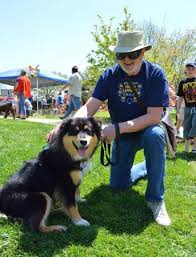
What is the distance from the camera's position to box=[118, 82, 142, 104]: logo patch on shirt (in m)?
4.11

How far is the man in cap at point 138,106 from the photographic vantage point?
385cm

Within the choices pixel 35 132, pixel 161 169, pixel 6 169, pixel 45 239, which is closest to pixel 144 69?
pixel 161 169

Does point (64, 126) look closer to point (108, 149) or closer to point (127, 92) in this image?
point (108, 149)

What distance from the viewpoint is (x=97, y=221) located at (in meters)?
3.78

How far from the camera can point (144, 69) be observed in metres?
4.11

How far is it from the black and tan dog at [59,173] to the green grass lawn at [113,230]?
152mm

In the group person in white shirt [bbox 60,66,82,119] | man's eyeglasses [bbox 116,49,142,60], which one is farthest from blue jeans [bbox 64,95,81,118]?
man's eyeglasses [bbox 116,49,142,60]

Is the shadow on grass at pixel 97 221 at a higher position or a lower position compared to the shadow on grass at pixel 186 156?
higher

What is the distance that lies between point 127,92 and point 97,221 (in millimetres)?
1435

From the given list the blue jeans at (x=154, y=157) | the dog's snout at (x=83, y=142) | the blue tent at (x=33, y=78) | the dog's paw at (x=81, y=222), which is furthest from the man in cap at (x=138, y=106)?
the blue tent at (x=33, y=78)

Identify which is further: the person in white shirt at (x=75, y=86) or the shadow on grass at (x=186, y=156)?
the person in white shirt at (x=75, y=86)

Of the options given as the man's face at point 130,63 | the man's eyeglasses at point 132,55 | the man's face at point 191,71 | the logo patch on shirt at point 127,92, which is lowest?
the man's face at point 191,71

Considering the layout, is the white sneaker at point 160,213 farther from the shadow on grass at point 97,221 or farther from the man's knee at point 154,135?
the man's knee at point 154,135

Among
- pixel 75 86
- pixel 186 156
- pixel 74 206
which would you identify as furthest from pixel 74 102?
pixel 74 206
